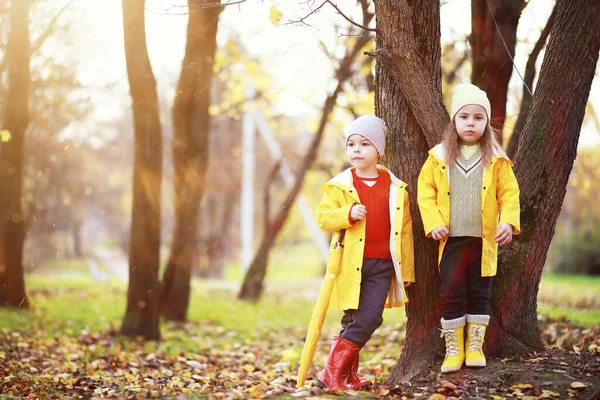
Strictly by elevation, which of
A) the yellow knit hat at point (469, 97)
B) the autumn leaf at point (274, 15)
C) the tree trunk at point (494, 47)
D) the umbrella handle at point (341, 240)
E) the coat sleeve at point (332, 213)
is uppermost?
the tree trunk at point (494, 47)

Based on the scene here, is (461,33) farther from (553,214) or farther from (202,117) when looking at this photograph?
(553,214)

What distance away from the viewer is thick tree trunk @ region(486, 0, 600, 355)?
14.9ft

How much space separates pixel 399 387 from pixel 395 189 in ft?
4.41

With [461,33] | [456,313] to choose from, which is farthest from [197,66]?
[456,313]

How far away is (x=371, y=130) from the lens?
14.6ft

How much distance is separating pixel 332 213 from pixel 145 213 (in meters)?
3.89

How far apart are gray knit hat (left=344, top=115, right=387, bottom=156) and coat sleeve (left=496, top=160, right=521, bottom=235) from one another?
2.75 feet

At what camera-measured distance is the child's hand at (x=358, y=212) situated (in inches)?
167

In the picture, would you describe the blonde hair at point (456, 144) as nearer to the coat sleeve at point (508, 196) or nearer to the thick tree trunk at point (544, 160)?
the coat sleeve at point (508, 196)

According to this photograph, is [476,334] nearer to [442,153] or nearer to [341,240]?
[341,240]

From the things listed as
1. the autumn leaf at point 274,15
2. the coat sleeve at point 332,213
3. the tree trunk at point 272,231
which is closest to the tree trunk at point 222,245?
the tree trunk at point 272,231

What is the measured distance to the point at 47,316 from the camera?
9336 mm

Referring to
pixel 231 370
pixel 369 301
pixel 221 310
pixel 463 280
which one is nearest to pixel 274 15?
pixel 369 301

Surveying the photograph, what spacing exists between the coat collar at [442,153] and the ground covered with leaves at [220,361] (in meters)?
1.41
